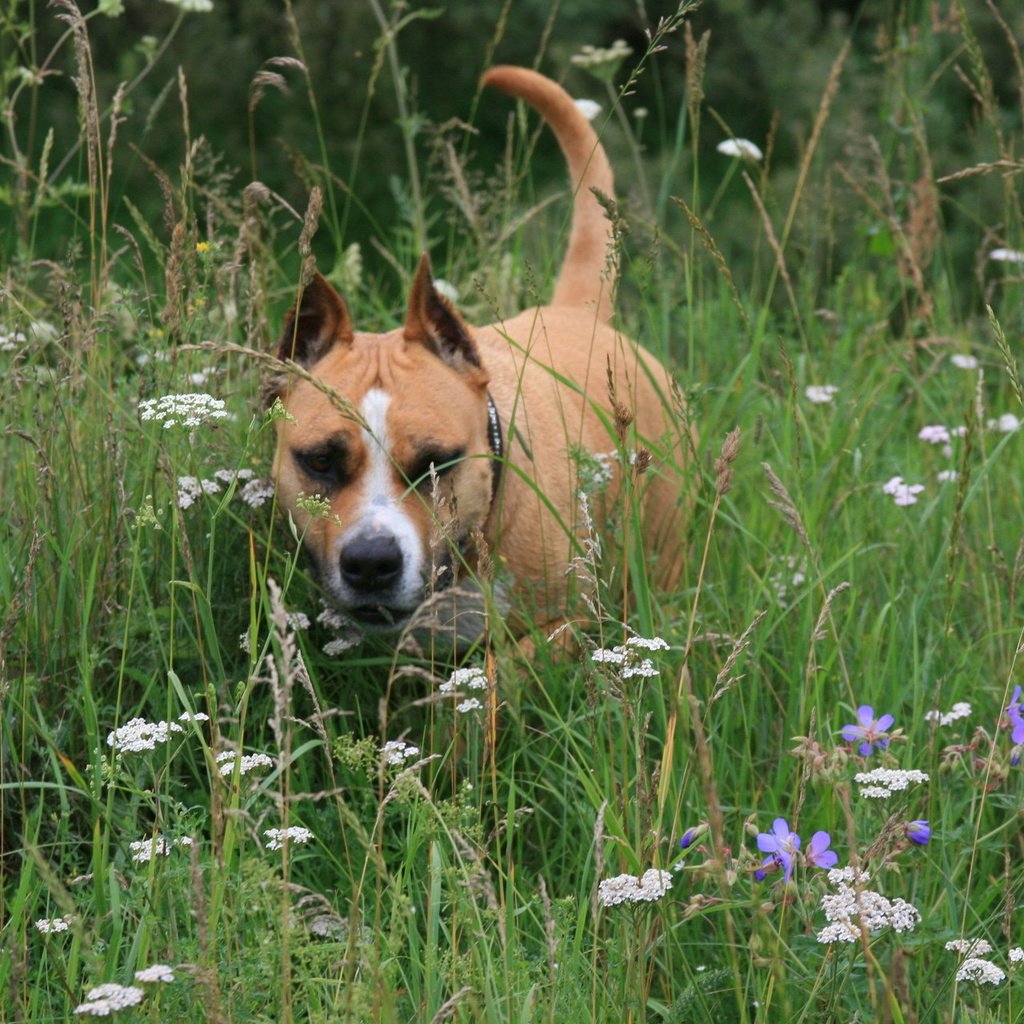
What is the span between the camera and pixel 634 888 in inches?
70.6

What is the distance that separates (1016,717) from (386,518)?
126 centimetres

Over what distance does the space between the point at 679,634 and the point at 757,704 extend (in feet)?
0.79

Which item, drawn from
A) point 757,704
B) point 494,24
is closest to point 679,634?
point 757,704

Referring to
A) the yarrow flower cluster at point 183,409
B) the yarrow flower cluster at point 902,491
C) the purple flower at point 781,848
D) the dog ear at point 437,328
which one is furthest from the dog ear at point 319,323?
the purple flower at point 781,848

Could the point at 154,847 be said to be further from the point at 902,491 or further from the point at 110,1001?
the point at 902,491

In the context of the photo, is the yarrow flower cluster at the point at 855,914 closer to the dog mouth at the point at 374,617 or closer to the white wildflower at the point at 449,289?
the dog mouth at the point at 374,617

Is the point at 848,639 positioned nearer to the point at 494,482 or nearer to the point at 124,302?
the point at 494,482

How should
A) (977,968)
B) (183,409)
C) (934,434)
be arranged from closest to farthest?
(977,968) < (183,409) < (934,434)

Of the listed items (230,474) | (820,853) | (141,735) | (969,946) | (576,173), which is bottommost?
(969,946)

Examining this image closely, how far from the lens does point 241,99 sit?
8.84 meters

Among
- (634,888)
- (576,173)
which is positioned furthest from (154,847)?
(576,173)

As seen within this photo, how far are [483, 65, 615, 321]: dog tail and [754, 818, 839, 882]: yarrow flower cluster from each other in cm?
229

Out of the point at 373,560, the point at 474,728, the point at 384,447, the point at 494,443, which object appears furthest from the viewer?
the point at 494,443

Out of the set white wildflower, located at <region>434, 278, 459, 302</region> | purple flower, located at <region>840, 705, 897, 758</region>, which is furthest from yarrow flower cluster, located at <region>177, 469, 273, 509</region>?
white wildflower, located at <region>434, 278, 459, 302</region>
